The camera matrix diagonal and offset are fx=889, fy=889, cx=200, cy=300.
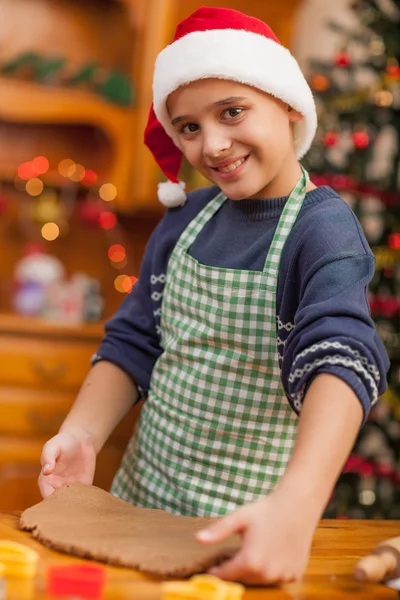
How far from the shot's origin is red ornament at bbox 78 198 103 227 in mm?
2957

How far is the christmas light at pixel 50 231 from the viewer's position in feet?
10.2

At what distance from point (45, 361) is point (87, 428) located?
5.24ft

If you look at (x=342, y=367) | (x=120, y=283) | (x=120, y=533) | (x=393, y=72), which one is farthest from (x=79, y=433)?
(x=120, y=283)

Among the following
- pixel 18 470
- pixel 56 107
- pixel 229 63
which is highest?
Result: pixel 56 107

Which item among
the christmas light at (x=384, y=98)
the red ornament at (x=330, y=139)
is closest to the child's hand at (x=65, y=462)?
the red ornament at (x=330, y=139)

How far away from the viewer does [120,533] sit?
81 centimetres

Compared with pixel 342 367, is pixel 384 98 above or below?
above

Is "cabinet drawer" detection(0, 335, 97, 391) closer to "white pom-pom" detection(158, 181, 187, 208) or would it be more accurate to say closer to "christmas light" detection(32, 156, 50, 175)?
"christmas light" detection(32, 156, 50, 175)

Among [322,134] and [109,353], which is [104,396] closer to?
[109,353]

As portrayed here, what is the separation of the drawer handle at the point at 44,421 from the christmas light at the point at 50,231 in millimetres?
687

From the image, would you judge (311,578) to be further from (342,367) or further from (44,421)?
(44,421)

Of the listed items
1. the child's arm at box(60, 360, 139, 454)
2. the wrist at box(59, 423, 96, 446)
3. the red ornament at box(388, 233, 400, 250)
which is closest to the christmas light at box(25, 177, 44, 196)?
the red ornament at box(388, 233, 400, 250)

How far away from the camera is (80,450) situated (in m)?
1.08

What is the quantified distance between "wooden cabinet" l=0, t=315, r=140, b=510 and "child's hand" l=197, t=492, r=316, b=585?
1996mm
